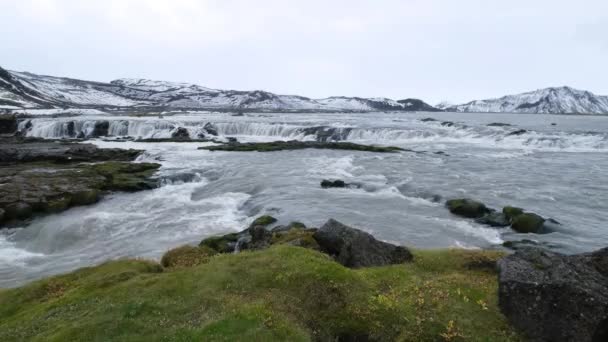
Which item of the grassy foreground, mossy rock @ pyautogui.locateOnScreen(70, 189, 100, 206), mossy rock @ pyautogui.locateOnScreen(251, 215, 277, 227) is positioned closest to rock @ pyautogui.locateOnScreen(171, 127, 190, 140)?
mossy rock @ pyautogui.locateOnScreen(70, 189, 100, 206)

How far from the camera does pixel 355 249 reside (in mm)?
18016

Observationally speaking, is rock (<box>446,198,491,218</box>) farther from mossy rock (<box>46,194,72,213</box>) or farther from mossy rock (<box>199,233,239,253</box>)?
mossy rock (<box>46,194,72,213</box>)

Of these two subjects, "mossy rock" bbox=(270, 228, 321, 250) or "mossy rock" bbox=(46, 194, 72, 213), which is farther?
"mossy rock" bbox=(46, 194, 72, 213)

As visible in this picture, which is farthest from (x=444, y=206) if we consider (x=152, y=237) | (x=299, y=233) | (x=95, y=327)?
(x=95, y=327)

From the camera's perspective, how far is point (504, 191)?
42750 mm

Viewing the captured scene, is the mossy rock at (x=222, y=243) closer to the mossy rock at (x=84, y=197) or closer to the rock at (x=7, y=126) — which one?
the mossy rock at (x=84, y=197)

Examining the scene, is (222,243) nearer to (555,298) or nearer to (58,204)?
(555,298)

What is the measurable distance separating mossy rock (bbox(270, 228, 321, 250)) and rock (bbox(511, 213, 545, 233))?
17116 mm

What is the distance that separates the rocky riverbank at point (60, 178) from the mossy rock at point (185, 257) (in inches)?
886

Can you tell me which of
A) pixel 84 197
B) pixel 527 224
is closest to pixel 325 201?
pixel 527 224

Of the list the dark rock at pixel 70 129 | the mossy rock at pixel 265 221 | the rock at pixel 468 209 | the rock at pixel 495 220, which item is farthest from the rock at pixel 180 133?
the rock at pixel 495 220

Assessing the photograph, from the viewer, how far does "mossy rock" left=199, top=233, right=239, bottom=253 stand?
78.6ft

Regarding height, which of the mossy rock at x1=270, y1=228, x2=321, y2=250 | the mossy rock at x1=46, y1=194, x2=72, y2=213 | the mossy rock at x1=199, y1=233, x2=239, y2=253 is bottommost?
the mossy rock at x1=46, y1=194, x2=72, y2=213

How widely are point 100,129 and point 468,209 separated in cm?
9300
